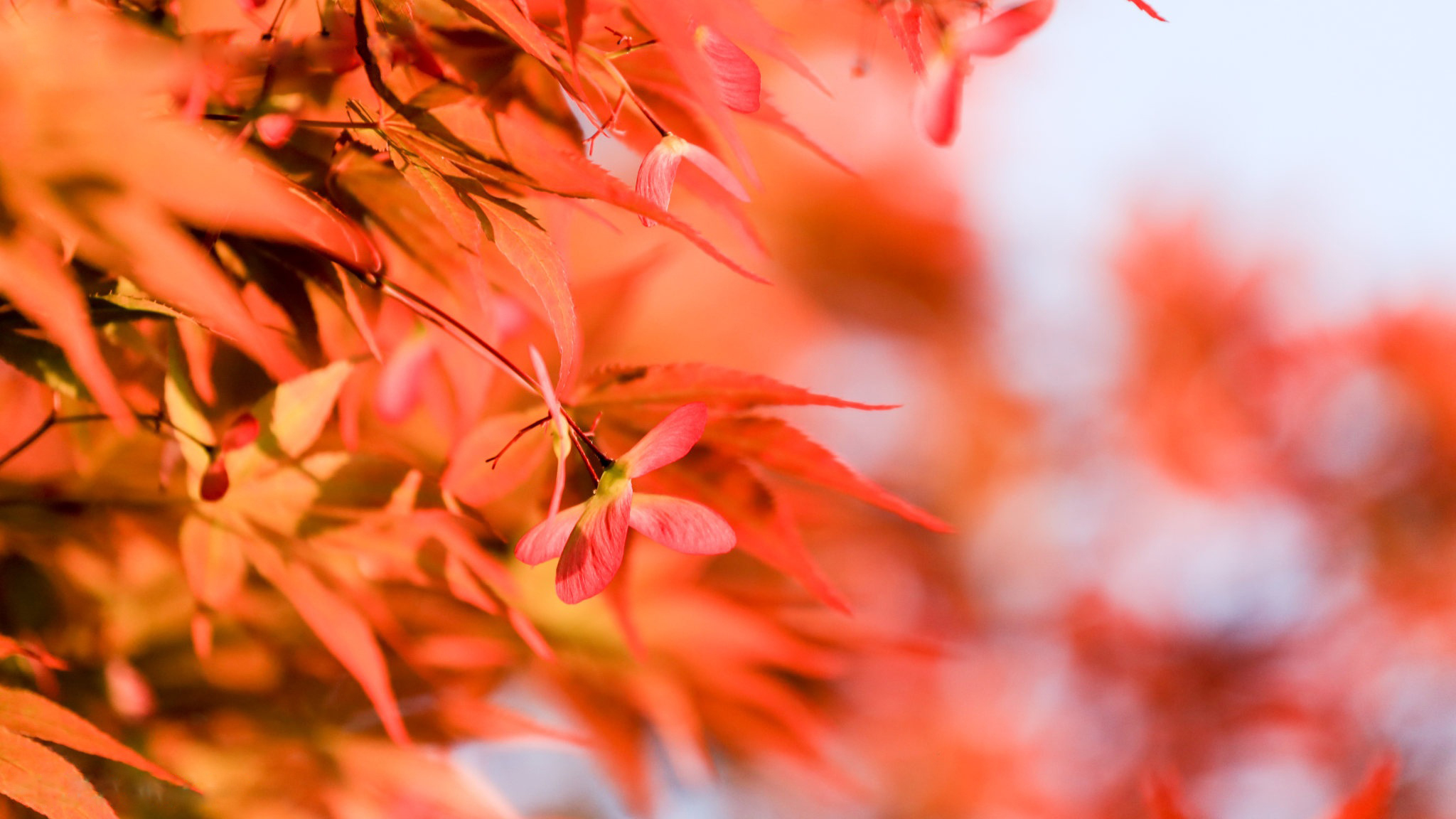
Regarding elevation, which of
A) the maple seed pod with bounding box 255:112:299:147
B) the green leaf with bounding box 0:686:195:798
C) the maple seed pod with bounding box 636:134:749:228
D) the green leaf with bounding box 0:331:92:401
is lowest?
the green leaf with bounding box 0:686:195:798

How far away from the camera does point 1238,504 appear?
4.96 ft

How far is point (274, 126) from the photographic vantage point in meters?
0.25

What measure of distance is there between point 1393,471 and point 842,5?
163cm

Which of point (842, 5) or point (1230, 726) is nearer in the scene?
point (842, 5)

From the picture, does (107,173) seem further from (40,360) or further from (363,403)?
(363,403)

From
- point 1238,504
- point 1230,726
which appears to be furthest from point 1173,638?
point 1238,504

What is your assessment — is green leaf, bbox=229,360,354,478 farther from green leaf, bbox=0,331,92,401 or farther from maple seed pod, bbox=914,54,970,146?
maple seed pod, bbox=914,54,970,146

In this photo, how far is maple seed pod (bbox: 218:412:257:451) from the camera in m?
0.28

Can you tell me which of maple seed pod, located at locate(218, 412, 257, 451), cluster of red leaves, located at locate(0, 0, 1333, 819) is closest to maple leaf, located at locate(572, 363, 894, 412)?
cluster of red leaves, located at locate(0, 0, 1333, 819)

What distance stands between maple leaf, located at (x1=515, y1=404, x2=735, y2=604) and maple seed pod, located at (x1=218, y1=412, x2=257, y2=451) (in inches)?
4.6

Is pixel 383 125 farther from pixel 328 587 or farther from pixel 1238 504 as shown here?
pixel 1238 504

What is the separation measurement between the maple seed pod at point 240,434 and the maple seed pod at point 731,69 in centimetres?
19

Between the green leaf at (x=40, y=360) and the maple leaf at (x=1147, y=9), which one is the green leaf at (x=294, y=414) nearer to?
the green leaf at (x=40, y=360)

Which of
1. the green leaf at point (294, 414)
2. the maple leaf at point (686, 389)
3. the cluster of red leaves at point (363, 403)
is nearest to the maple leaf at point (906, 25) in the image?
the cluster of red leaves at point (363, 403)
